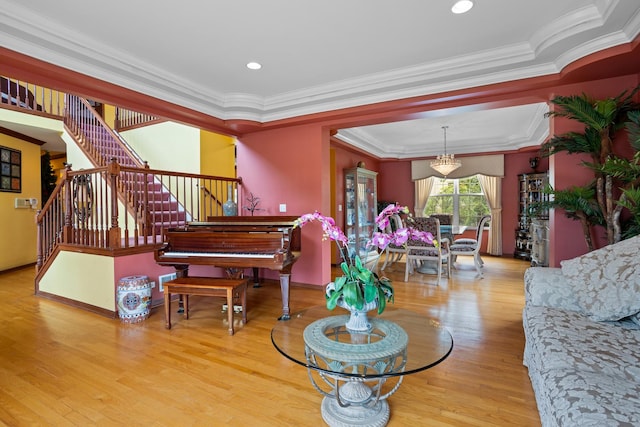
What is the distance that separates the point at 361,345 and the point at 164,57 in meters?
3.20

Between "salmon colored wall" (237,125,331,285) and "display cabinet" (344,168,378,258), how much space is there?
1.86m

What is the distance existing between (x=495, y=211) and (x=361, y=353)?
6890 millimetres

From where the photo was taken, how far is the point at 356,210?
6.34m

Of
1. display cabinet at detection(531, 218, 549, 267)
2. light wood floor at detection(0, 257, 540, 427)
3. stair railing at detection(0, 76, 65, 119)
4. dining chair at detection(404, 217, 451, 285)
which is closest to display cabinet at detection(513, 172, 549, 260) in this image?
display cabinet at detection(531, 218, 549, 267)

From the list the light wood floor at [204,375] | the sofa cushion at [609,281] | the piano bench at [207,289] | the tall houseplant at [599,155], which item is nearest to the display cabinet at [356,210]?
the light wood floor at [204,375]

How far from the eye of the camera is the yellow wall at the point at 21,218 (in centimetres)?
559

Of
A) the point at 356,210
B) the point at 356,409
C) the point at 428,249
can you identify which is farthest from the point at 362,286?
the point at 356,210

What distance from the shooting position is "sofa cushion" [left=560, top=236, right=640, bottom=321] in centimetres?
179

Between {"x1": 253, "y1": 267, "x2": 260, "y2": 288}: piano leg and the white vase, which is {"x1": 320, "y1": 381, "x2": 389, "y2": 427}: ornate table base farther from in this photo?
{"x1": 253, "y1": 267, "x2": 260, "y2": 288}: piano leg

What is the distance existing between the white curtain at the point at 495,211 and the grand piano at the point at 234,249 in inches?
222

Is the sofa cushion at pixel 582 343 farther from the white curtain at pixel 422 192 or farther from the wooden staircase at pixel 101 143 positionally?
the white curtain at pixel 422 192

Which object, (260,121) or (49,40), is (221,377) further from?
(260,121)

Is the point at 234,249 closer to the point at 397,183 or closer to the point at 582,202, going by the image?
the point at 582,202

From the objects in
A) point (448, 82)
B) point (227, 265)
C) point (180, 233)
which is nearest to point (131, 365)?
point (227, 265)
